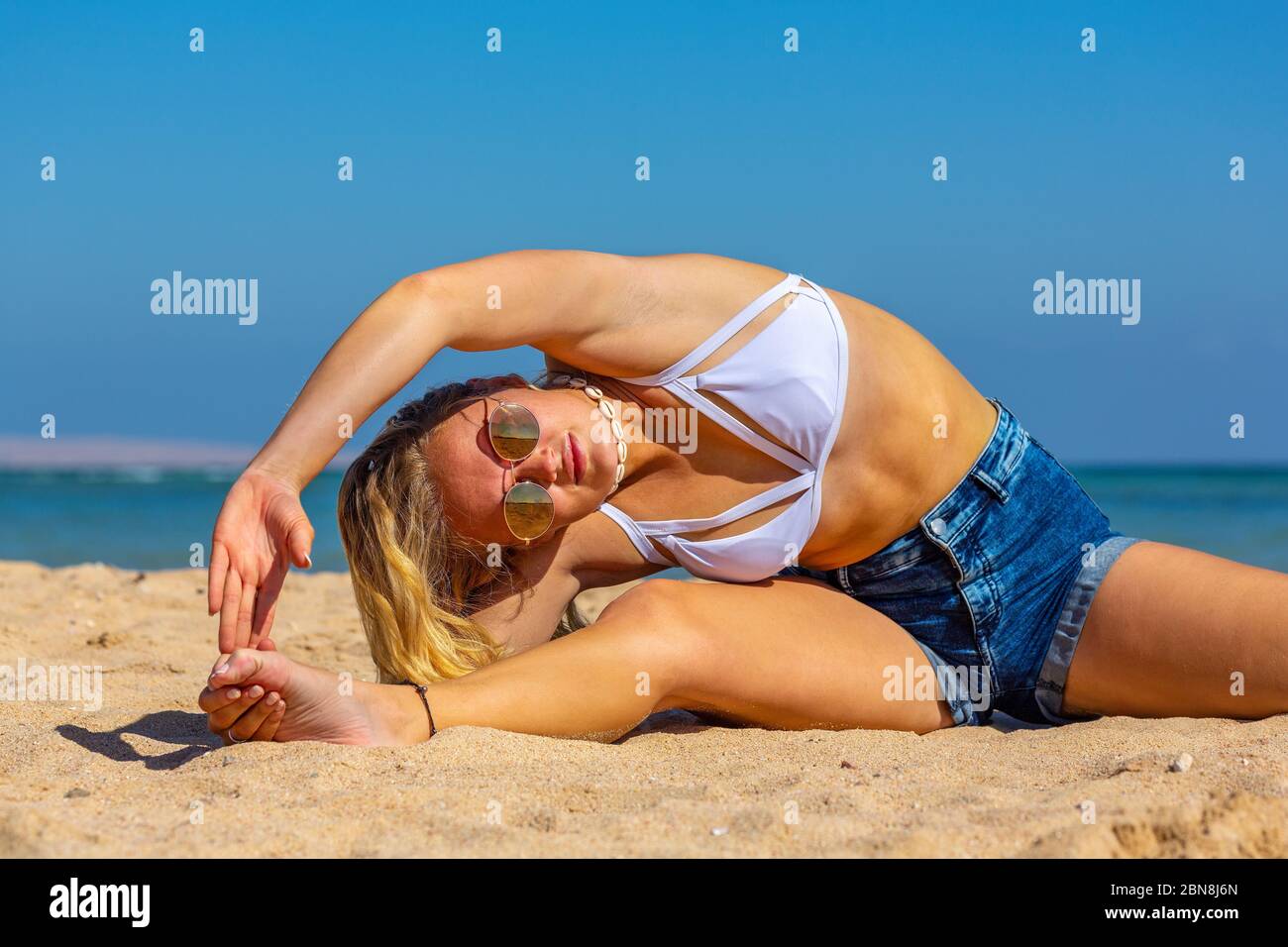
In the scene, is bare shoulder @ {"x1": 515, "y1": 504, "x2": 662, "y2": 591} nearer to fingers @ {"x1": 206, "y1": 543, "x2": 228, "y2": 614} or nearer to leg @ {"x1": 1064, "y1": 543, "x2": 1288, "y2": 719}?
fingers @ {"x1": 206, "y1": 543, "x2": 228, "y2": 614}

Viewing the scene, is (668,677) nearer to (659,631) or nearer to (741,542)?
(659,631)

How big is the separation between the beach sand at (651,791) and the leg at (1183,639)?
9cm

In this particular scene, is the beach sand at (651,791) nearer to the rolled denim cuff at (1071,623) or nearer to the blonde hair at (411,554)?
the rolled denim cuff at (1071,623)

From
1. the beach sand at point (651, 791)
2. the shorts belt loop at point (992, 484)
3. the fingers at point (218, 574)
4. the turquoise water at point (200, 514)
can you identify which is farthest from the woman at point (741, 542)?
the turquoise water at point (200, 514)

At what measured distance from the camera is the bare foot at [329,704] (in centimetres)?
214

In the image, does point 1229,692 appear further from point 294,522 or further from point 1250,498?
point 1250,498

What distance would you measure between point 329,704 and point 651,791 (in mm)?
667

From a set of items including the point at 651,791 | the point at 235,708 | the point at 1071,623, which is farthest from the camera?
the point at 1071,623

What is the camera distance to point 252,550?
2.15 metres

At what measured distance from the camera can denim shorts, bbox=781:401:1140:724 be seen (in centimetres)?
282

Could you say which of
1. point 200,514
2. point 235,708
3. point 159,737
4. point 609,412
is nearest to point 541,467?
point 609,412

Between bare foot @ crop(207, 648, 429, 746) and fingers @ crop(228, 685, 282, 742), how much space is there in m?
0.02
